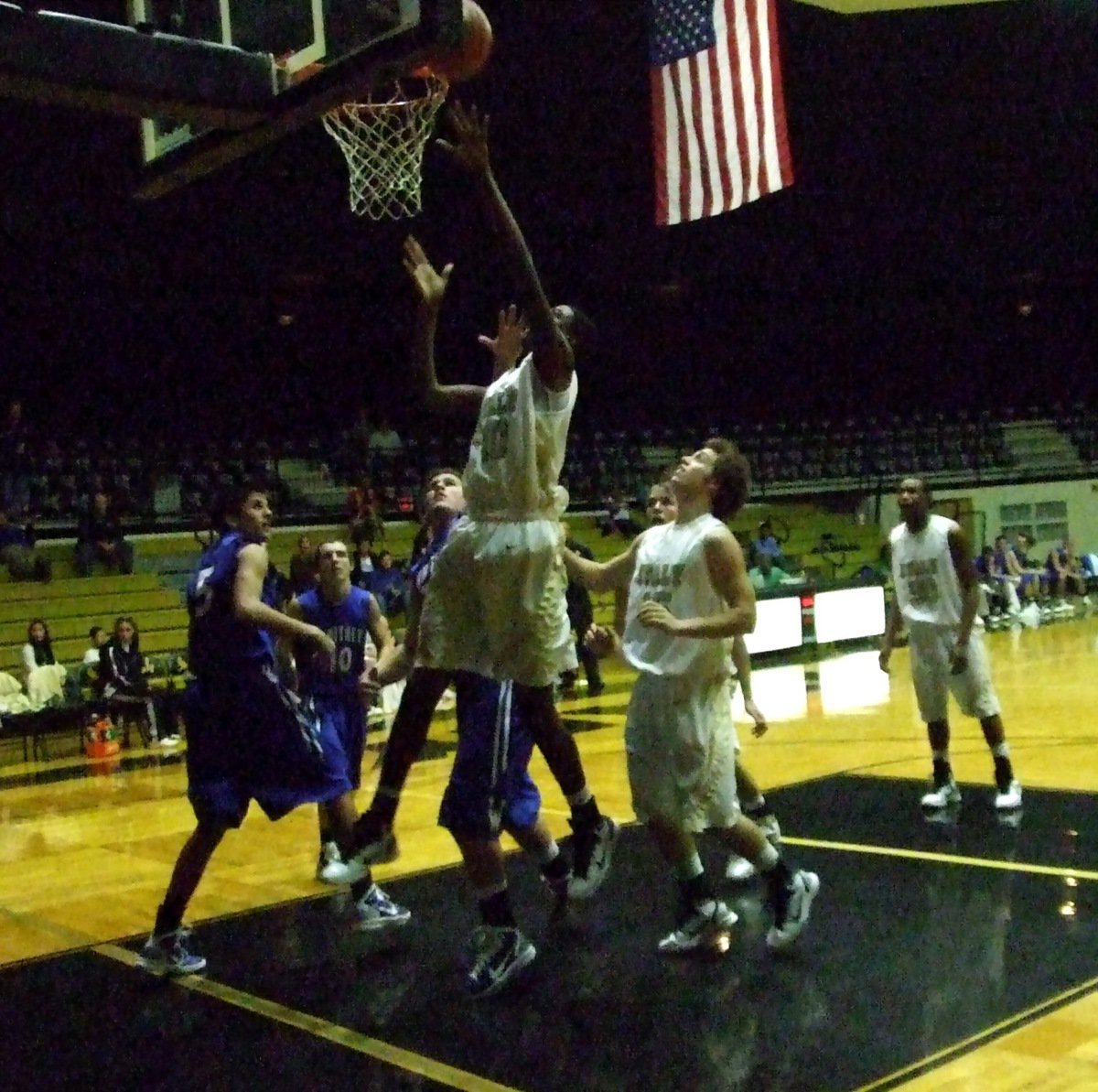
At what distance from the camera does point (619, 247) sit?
19.9 m

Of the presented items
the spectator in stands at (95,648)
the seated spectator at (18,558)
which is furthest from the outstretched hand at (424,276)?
the seated spectator at (18,558)

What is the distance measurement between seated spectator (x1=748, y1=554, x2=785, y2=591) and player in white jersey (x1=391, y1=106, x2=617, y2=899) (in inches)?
494

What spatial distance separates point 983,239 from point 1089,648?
30.6 feet

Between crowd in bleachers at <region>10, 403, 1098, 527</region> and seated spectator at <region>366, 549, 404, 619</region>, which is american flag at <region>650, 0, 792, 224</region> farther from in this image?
crowd in bleachers at <region>10, 403, 1098, 527</region>

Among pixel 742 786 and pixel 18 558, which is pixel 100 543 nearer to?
pixel 18 558

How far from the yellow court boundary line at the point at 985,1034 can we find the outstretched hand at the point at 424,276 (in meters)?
2.52

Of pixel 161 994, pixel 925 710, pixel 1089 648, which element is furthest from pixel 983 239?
pixel 161 994

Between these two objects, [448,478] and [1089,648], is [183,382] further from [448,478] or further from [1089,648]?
[448,478]

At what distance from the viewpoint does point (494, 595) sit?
13.1 feet

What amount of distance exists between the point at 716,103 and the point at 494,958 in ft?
20.3

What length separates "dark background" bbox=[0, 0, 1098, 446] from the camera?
1374 centimetres

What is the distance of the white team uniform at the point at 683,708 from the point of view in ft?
13.7

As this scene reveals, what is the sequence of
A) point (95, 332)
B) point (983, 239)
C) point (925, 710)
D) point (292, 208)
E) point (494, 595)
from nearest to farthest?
1. point (494, 595)
2. point (925, 710)
3. point (292, 208)
4. point (95, 332)
5. point (983, 239)

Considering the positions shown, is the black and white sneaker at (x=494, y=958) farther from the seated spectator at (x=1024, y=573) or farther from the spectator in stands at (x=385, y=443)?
the seated spectator at (x=1024, y=573)
